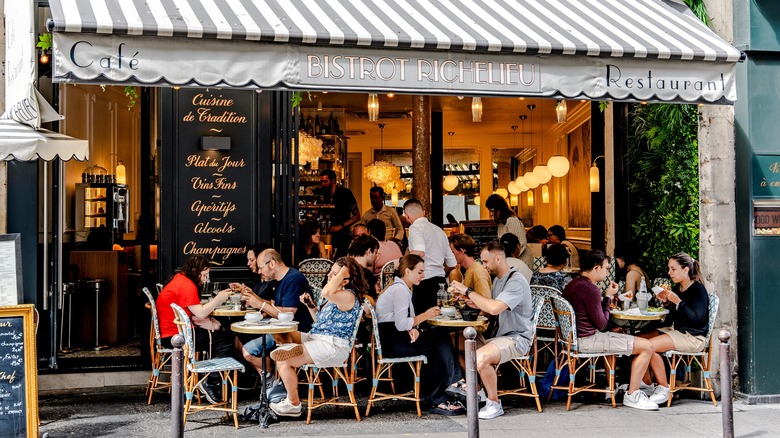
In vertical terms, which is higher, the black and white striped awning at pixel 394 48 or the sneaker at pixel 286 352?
the black and white striped awning at pixel 394 48

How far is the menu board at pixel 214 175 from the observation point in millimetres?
8984

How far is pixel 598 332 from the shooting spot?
7508 millimetres

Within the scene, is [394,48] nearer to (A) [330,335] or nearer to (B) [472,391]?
(A) [330,335]

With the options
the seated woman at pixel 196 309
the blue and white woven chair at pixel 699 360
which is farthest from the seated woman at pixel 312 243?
→ the blue and white woven chair at pixel 699 360

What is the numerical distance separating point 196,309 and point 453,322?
2234 mm

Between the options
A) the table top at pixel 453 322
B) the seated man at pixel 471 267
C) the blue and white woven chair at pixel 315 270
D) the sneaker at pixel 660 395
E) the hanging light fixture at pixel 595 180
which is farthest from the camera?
the hanging light fixture at pixel 595 180

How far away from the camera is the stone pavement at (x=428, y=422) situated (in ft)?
21.7

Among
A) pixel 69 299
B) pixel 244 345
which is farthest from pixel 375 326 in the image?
pixel 69 299

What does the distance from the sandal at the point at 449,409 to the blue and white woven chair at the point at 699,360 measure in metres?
1.94

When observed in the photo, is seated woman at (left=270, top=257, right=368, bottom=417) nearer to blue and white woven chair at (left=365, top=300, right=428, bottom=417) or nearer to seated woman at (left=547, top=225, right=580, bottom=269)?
blue and white woven chair at (left=365, top=300, right=428, bottom=417)

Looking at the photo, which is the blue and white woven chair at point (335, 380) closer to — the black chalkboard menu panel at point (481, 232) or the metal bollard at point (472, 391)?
the metal bollard at point (472, 391)

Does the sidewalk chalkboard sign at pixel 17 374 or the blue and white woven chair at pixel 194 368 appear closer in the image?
the sidewalk chalkboard sign at pixel 17 374

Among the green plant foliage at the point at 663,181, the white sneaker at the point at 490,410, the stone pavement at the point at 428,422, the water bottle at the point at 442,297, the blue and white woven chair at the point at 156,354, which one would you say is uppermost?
the green plant foliage at the point at 663,181

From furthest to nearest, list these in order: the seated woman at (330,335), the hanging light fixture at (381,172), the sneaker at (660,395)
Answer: the hanging light fixture at (381,172) < the sneaker at (660,395) < the seated woman at (330,335)
